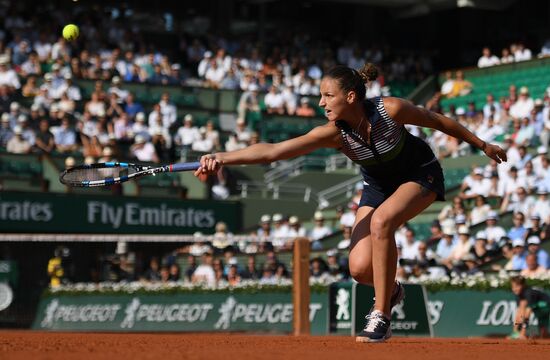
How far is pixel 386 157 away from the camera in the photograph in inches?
355

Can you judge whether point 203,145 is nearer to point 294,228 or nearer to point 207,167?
point 294,228

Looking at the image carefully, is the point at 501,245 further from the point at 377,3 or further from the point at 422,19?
the point at 422,19

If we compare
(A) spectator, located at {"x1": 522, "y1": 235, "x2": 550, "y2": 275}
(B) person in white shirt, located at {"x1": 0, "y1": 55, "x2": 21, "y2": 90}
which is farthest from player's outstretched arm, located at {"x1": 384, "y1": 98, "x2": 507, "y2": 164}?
(B) person in white shirt, located at {"x1": 0, "y1": 55, "x2": 21, "y2": 90}

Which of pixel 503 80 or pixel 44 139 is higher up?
pixel 503 80

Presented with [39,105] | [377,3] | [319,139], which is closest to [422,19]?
[377,3]

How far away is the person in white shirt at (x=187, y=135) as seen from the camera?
24875 millimetres

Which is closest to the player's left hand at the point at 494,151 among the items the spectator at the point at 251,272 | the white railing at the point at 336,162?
the spectator at the point at 251,272

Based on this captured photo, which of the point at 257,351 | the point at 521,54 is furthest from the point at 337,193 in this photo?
the point at 257,351

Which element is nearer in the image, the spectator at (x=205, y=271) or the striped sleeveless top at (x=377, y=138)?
the striped sleeveless top at (x=377, y=138)

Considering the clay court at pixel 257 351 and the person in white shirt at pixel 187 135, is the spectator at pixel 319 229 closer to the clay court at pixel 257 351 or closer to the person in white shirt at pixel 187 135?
the person in white shirt at pixel 187 135

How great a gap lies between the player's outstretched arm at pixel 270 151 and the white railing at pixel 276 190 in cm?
1536

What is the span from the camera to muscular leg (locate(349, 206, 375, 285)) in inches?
367

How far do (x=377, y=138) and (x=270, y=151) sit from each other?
0.86m

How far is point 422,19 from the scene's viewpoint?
3709cm
